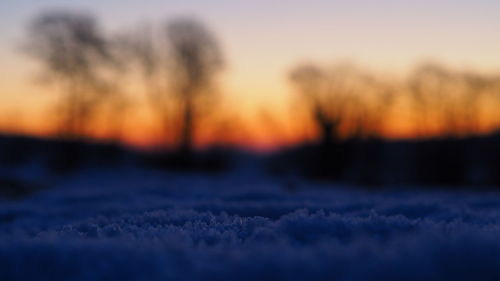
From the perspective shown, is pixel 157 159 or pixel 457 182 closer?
pixel 457 182

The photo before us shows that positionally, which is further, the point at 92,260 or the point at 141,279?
the point at 92,260

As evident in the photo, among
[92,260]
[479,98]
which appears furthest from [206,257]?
[479,98]

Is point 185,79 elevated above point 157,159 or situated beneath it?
elevated above

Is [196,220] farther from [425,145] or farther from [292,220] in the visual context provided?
[425,145]

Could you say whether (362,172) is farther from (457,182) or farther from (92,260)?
(92,260)

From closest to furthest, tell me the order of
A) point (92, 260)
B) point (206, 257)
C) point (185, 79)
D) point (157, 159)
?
point (206, 257)
point (92, 260)
point (185, 79)
point (157, 159)

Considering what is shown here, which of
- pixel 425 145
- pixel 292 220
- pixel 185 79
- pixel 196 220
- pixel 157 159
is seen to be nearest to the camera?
pixel 292 220

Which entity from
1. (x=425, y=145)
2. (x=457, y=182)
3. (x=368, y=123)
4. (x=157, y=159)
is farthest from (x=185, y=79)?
(x=457, y=182)

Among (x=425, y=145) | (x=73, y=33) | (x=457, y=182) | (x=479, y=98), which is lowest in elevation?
(x=457, y=182)

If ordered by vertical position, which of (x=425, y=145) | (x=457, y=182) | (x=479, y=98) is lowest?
(x=457, y=182)
